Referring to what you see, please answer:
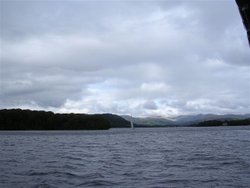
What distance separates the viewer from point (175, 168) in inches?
1371

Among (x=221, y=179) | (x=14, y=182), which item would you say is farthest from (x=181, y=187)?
(x=14, y=182)

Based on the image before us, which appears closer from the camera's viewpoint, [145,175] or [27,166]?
[145,175]

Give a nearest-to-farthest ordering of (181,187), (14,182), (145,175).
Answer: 1. (181,187)
2. (14,182)
3. (145,175)

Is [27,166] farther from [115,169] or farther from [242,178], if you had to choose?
[242,178]

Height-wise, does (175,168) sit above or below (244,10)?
below

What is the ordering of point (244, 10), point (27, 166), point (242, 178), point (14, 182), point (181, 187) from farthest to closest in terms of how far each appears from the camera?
point (27, 166) → point (242, 178) → point (14, 182) → point (181, 187) → point (244, 10)

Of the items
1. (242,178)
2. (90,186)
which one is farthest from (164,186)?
(242,178)

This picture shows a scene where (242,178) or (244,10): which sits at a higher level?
(244,10)

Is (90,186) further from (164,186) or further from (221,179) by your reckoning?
(221,179)

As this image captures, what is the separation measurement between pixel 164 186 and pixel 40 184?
829 centimetres

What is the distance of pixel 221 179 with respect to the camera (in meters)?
27.9

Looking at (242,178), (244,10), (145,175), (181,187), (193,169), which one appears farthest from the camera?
(193,169)

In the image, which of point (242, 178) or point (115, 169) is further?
point (115, 169)

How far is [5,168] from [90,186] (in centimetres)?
1223
